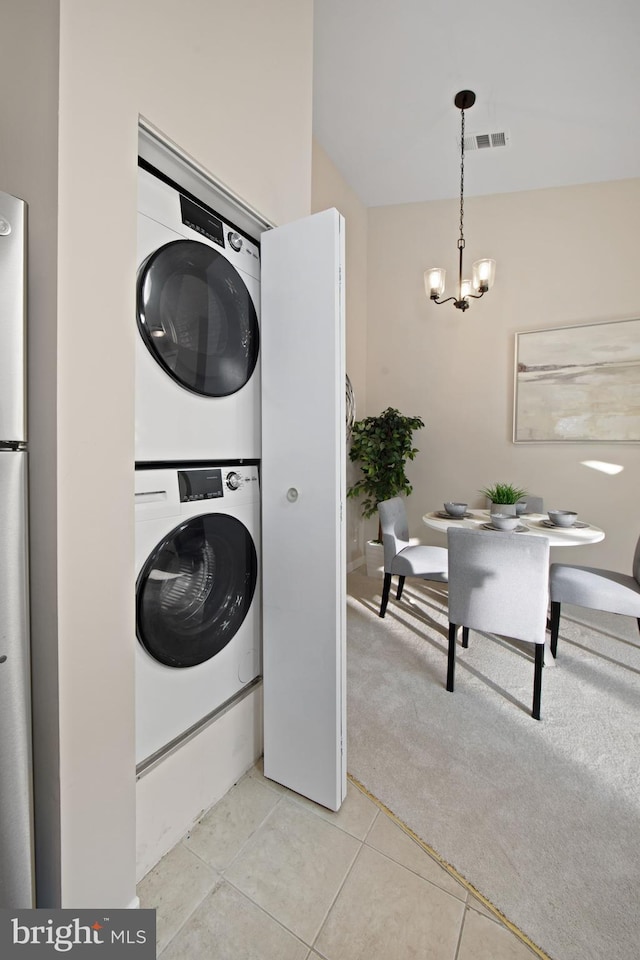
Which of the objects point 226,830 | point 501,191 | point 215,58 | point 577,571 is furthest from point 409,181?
point 226,830

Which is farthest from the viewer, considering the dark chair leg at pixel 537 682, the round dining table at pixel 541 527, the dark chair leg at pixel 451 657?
the round dining table at pixel 541 527

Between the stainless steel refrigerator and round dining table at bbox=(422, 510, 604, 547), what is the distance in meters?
1.73

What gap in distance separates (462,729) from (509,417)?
Answer: 2.70 metres

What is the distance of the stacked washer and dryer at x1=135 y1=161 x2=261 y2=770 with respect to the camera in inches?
43.6

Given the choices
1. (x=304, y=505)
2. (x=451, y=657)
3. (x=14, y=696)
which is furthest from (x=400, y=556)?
(x=14, y=696)

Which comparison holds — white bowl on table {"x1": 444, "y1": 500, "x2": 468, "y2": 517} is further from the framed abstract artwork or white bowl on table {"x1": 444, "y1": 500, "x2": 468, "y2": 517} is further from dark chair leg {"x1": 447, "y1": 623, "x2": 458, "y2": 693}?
the framed abstract artwork

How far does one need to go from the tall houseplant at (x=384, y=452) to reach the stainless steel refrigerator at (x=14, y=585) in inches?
117

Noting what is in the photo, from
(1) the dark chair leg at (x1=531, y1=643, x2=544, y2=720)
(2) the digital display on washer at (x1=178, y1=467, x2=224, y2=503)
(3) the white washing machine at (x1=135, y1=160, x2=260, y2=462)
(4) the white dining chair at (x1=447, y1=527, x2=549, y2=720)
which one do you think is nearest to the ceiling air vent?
(3) the white washing machine at (x1=135, y1=160, x2=260, y2=462)

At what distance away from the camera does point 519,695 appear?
1996mm

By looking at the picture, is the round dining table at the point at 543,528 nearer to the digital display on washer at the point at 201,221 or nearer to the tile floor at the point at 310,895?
the tile floor at the point at 310,895

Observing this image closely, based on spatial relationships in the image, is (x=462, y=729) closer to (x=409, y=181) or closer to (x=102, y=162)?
(x=102, y=162)

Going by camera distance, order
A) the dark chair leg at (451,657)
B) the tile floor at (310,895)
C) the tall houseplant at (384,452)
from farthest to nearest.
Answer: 1. the tall houseplant at (384,452)
2. the dark chair leg at (451,657)
3. the tile floor at (310,895)

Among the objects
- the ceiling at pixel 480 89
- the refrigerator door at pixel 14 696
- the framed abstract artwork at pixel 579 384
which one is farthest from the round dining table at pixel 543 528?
the ceiling at pixel 480 89

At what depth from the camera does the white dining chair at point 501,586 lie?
5.91 ft
